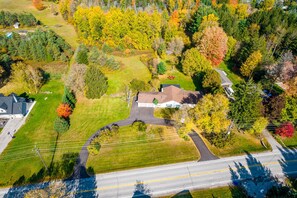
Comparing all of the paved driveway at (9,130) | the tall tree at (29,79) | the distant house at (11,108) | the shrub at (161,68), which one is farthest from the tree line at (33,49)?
the shrub at (161,68)

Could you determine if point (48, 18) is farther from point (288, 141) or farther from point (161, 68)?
point (288, 141)

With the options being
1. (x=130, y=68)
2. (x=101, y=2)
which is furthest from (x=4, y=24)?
(x=130, y=68)

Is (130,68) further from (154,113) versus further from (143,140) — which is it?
(143,140)

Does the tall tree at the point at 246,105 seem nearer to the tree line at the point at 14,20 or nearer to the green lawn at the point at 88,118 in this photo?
the green lawn at the point at 88,118

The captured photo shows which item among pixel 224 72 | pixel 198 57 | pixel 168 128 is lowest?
pixel 168 128

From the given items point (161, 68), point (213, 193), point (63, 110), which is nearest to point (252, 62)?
point (161, 68)

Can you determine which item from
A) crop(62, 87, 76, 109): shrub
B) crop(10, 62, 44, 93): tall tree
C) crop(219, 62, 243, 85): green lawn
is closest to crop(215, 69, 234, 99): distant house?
crop(219, 62, 243, 85): green lawn
